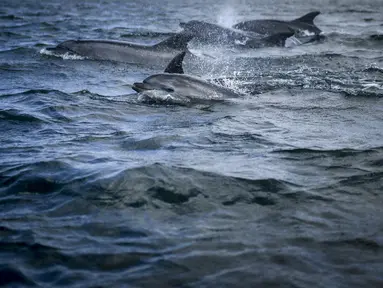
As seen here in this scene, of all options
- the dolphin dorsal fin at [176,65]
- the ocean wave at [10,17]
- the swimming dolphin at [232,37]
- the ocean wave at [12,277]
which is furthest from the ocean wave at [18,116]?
the ocean wave at [10,17]

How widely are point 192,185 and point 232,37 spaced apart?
43.9 ft

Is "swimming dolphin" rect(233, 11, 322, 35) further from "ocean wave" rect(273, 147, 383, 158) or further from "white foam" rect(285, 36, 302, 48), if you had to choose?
"ocean wave" rect(273, 147, 383, 158)

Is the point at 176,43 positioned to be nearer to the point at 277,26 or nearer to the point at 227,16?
the point at 277,26

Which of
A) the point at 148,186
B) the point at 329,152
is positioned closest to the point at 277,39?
the point at 329,152

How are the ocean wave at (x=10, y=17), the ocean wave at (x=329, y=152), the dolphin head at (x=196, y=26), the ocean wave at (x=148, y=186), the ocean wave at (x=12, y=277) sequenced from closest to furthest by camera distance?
the ocean wave at (x=12, y=277) → the ocean wave at (x=148, y=186) → the ocean wave at (x=329, y=152) → the dolphin head at (x=196, y=26) → the ocean wave at (x=10, y=17)

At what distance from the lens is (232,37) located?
1898 centimetres

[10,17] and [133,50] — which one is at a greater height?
[10,17]

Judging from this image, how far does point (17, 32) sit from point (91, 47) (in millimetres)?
6662

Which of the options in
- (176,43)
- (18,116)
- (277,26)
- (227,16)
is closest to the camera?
(18,116)

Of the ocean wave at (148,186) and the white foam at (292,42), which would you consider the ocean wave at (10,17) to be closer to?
the white foam at (292,42)

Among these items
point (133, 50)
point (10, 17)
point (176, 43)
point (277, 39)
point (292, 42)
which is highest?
point (10, 17)

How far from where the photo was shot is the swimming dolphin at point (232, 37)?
60.0ft

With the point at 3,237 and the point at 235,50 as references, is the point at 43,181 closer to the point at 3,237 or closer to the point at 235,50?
the point at 3,237

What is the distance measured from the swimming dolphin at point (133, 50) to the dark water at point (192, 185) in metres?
2.00
